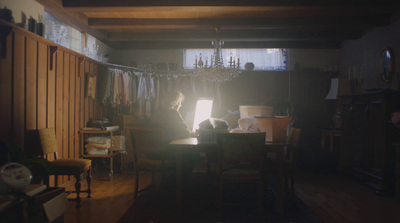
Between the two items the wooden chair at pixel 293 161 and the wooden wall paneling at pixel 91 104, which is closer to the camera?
the wooden chair at pixel 293 161

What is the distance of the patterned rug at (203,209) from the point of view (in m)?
2.98

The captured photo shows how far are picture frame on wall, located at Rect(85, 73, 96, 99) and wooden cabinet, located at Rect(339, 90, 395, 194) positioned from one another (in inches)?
176

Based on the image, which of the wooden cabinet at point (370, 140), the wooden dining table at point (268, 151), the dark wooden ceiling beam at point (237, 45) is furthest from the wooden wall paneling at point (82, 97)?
the wooden cabinet at point (370, 140)

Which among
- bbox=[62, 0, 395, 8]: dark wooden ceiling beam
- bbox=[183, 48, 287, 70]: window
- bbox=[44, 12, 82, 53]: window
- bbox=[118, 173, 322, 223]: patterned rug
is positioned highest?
bbox=[62, 0, 395, 8]: dark wooden ceiling beam

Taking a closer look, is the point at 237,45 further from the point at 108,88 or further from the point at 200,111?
the point at 108,88

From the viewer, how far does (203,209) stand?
3.28 m

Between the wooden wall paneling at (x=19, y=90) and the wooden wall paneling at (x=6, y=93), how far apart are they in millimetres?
70

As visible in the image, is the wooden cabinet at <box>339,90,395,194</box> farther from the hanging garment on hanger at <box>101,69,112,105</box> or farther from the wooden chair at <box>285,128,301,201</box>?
the hanging garment on hanger at <box>101,69,112,105</box>

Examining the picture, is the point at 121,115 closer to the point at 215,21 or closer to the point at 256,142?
the point at 215,21

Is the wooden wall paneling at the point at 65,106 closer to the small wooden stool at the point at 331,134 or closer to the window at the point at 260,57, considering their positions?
the window at the point at 260,57

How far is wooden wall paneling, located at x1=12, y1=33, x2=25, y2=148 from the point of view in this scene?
3.13 meters

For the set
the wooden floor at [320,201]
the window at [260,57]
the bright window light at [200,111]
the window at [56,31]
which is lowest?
the wooden floor at [320,201]

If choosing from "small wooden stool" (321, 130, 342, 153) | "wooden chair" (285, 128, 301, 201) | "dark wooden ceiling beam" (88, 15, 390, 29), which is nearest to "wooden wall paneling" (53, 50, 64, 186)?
"dark wooden ceiling beam" (88, 15, 390, 29)

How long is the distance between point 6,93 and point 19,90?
0.23 m
